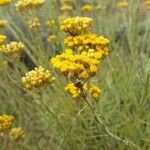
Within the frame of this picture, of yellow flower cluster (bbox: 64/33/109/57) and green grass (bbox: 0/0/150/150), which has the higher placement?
yellow flower cluster (bbox: 64/33/109/57)

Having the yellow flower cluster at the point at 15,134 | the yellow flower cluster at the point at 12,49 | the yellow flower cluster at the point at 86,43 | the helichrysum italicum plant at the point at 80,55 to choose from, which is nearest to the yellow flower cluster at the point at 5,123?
the yellow flower cluster at the point at 15,134

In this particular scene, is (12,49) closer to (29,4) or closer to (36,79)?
(29,4)

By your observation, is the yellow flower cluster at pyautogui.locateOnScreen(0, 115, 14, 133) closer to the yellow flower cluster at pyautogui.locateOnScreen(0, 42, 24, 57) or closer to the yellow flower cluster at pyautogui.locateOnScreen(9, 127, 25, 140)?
the yellow flower cluster at pyautogui.locateOnScreen(9, 127, 25, 140)

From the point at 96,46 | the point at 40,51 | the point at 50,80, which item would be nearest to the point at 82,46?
the point at 96,46

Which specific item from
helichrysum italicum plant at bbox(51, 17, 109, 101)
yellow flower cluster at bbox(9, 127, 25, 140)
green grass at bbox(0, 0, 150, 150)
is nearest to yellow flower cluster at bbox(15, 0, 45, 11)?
green grass at bbox(0, 0, 150, 150)

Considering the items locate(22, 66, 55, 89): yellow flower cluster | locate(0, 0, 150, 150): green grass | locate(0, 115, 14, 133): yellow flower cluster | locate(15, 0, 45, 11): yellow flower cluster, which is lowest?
locate(0, 0, 150, 150): green grass

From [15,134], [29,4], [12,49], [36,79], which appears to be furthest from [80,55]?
[15,134]

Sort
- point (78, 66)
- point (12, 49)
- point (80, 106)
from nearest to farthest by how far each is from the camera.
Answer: point (78, 66), point (12, 49), point (80, 106)

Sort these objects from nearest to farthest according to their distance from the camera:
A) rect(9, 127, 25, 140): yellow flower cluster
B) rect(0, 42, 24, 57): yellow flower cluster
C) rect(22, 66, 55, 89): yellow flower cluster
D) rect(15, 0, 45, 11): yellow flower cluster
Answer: rect(22, 66, 55, 89): yellow flower cluster
rect(0, 42, 24, 57): yellow flower cluster
rect(15, 0, 45, 11): yellow flower cluster
rect(9, 127, 25, 140): yellow flower cluster
